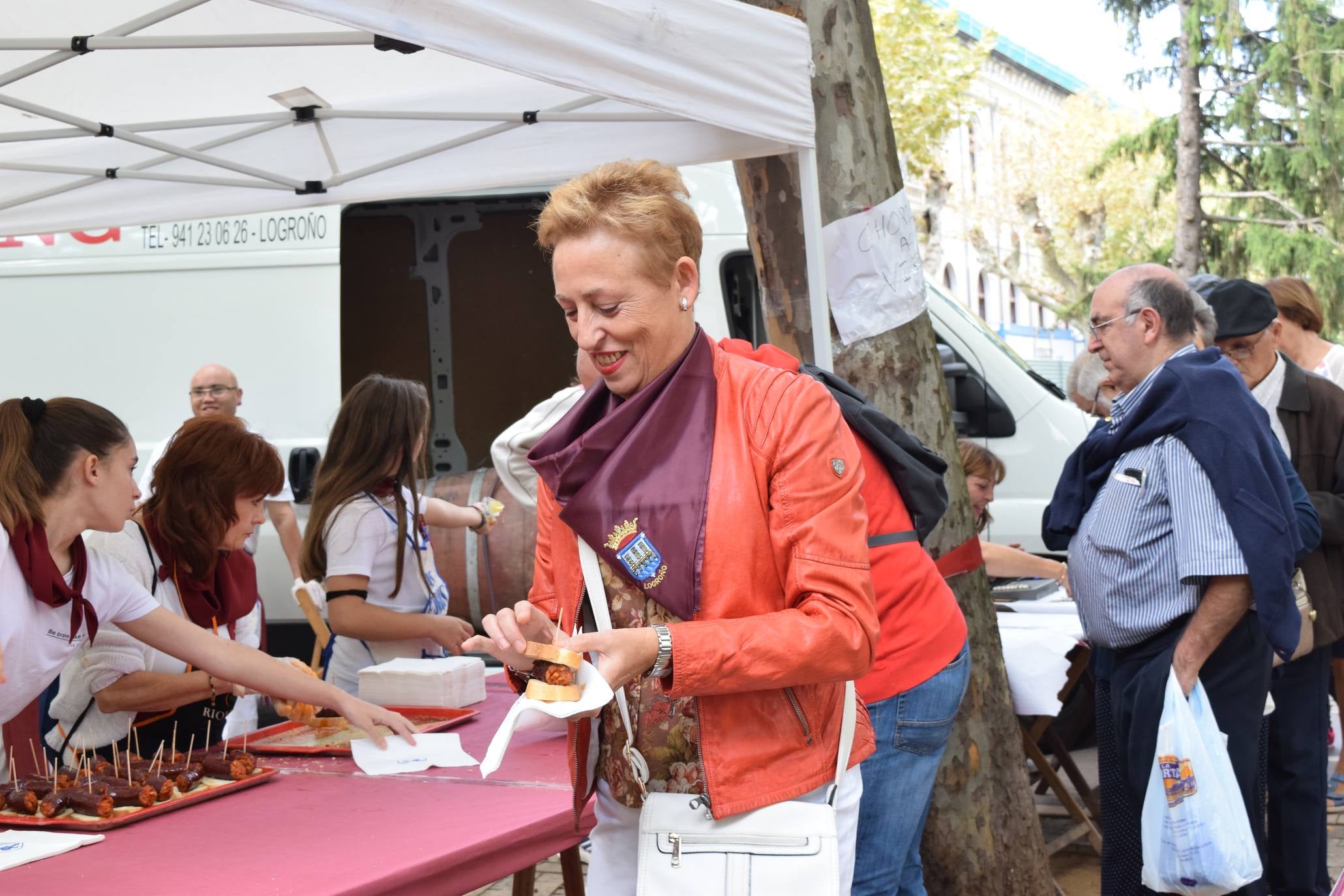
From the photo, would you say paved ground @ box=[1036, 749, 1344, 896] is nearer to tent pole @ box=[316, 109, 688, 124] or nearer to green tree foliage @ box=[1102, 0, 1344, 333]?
tent pole @ box=[316, 109, 688, 124]

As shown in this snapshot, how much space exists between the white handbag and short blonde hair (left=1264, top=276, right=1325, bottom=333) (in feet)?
13.0

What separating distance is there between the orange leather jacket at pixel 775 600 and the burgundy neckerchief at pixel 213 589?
1.83m

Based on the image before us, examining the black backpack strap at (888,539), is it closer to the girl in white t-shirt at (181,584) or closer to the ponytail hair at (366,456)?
the girl in white t-shirt at (181,584)

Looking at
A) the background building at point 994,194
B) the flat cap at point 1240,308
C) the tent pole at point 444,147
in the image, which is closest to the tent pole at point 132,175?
the tent pole at point 444,147

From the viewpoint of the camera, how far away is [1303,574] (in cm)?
397

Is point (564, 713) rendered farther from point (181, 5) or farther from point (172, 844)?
point (181, 5)

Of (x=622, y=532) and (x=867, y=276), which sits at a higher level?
(x=867, y=276)

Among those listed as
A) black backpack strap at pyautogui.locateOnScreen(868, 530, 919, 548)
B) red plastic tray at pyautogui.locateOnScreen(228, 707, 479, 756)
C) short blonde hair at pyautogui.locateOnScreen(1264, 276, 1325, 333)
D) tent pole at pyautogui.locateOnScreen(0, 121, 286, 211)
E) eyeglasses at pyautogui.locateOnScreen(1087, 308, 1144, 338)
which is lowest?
red plastic tray at pyautogui.locateOnScreen(228, 707, 479, 756)

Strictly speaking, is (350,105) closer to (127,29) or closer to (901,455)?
(127,29)

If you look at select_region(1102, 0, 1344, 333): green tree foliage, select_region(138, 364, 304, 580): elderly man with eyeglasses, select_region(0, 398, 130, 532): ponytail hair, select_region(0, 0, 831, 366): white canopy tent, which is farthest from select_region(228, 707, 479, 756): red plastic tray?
select_region(1102, 0, 1344, 333): green tree foliage

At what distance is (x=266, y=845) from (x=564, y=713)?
934mm

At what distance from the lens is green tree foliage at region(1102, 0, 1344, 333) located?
15039 millimetres

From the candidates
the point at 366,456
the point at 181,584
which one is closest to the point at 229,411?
the point at 366,456

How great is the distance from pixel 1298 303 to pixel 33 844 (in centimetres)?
461
